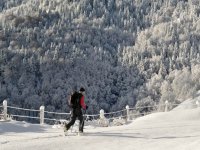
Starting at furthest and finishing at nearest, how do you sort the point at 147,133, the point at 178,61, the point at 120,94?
1. the point at 178,61
2. the point at 120,94
3. the point at 147,133

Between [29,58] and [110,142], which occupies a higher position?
[29,58]

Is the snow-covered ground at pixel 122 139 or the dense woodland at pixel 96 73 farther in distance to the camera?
the dense woodland at pixel 96 73

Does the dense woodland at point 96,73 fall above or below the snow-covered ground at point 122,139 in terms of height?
above

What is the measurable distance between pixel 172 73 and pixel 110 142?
489ft

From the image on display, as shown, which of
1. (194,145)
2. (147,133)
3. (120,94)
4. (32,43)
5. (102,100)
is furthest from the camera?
(32,43)

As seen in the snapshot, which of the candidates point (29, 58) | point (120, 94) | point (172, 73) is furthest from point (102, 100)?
point (29, 58)

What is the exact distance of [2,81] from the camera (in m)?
161

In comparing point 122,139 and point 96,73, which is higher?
point 96,73

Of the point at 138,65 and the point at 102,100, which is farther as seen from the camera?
the point at 138,65

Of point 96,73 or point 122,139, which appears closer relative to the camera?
point 122,139

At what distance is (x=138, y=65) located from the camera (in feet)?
604

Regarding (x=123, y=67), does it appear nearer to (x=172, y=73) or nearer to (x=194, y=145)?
(x=172, y=73)

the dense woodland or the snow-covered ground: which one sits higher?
the dense woodland

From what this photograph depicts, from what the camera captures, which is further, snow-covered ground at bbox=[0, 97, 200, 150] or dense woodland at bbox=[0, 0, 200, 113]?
dense woodland at bbox=[0, 0, 200, 113]
